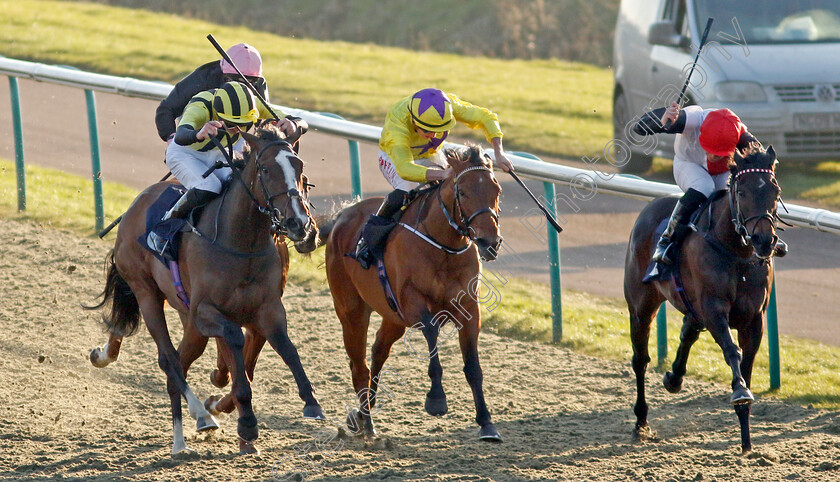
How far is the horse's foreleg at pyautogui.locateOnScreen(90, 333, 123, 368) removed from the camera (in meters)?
6.85

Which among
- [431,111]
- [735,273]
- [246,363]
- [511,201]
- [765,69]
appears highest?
[765,69]

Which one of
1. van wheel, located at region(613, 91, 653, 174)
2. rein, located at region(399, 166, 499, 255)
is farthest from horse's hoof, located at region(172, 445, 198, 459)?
van wheel, located at region(613, 91, 653, 174)

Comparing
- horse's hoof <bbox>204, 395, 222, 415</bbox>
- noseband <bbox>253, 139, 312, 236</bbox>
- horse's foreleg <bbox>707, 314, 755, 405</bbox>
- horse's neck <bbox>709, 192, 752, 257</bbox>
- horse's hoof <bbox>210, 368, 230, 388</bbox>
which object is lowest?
horse's hoof <bbox>204, 395, 222, 415</bbox>

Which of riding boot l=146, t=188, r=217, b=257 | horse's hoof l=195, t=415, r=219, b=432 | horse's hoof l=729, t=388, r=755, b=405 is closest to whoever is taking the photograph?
horse's hoof l=729, t=388, r=755, b=405

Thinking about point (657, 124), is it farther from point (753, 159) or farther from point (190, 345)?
point (190, 345)

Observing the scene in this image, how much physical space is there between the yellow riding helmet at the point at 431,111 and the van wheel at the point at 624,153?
6124 mm

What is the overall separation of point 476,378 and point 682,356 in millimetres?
1407

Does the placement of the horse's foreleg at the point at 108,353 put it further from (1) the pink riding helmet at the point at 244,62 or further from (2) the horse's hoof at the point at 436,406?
(2) the horse's hoof at the point at 436,406

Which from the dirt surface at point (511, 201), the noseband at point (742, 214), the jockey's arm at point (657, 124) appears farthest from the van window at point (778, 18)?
the noseband at point (742, 214)

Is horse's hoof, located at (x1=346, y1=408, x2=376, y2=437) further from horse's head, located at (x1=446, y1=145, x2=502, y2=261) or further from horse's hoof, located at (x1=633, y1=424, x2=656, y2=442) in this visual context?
horse's hoof, located at (x1=633, y1=424, x2=656, y2=442)

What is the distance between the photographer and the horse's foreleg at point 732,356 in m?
5.53

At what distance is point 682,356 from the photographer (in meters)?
6.34

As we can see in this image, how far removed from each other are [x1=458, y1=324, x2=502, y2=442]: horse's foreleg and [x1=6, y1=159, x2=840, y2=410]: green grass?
1.44 metres

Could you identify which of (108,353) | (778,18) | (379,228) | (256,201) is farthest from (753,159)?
(778,18)
